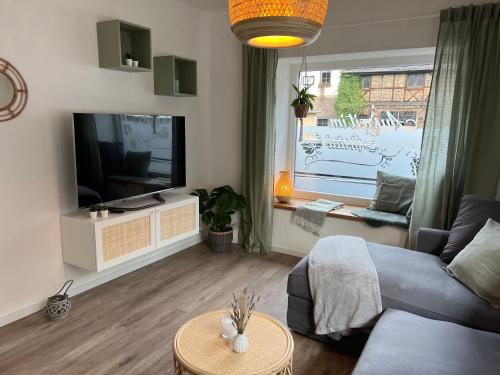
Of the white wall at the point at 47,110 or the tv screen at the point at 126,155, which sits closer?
the white wall at the point at 47,110

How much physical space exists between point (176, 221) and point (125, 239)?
1.97 ft

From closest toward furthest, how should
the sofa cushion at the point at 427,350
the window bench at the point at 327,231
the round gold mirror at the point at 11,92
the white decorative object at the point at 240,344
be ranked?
the sofa cushion at the point at 427,350 → the white decorative object at the point at 240,344 → the round gold mirror at the point at 11,92 → the window bench at the point at 327,231

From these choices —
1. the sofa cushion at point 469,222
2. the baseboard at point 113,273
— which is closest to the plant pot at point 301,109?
the sofa cushion at point 469,222

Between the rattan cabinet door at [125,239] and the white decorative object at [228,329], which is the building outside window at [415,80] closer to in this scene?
the rattan cabinet door at [125,239]

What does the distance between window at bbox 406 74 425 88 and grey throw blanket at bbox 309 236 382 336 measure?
6.50ft

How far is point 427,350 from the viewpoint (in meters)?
1.59

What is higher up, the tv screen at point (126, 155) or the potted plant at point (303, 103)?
the potted plant at point (303, 103)

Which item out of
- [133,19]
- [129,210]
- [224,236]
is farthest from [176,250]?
[133,19]

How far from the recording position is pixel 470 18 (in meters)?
2.71

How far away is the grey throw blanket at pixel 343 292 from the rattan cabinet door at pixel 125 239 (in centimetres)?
140

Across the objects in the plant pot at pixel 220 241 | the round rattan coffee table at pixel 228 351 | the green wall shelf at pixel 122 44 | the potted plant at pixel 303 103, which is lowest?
the plant pot at pixel 220 241

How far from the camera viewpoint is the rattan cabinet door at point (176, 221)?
316 centimetres

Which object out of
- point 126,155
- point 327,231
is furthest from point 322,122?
point 126,155

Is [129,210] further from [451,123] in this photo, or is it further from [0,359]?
[451,123]
